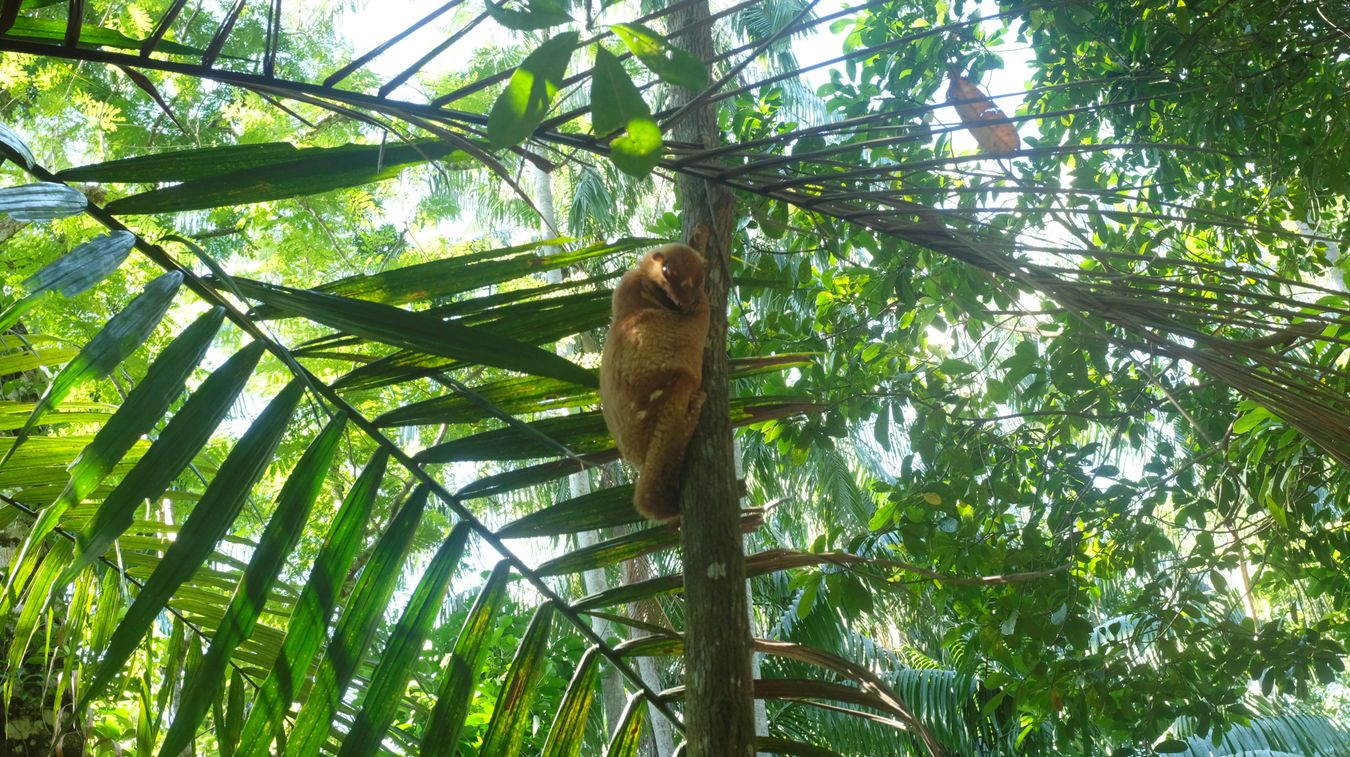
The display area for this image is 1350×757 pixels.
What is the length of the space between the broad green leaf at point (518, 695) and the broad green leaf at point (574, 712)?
6 centimetres

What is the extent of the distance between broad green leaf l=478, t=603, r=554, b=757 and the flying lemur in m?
0.26

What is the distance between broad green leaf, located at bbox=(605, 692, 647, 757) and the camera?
62.3 inches

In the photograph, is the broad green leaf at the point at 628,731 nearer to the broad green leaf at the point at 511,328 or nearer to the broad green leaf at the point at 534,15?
the broad green leaf at the point at 511,328

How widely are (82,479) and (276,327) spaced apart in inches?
322

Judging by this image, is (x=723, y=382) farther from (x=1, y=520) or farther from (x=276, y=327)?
(x=276, y=327)

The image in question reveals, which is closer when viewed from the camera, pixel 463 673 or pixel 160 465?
pixel 160 465

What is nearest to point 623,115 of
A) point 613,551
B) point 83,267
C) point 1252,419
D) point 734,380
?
point 83,267

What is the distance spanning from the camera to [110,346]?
105cm

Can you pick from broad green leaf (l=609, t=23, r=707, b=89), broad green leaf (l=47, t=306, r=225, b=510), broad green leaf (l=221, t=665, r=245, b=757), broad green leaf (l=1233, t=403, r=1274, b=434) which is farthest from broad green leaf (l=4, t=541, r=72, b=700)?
broad green leaf (l=1233, t=403, r=1274, b=434)

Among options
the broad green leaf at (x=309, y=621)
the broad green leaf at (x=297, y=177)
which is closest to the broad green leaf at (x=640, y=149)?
the broad green leaf at (x=297, y=177)

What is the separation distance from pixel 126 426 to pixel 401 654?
0.49m

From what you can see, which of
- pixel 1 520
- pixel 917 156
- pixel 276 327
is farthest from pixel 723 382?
pixel 276 327

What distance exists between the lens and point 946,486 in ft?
9.71

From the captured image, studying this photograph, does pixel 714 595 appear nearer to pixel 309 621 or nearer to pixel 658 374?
pixel 658 374
